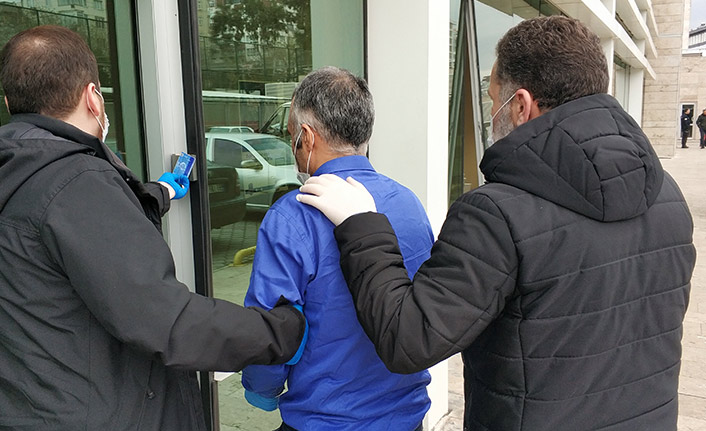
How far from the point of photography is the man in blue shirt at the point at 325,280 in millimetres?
1733

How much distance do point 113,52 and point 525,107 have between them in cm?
163

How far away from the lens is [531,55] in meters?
1.58

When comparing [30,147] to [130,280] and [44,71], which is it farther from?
[130,280]

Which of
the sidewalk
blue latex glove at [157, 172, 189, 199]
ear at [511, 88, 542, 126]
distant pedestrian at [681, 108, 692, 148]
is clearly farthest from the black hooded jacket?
distant pedestrian at [681, 108, 692, 148]

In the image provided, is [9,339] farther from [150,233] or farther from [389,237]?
[389,237]

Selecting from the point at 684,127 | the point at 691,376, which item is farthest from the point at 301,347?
the point at 684,127

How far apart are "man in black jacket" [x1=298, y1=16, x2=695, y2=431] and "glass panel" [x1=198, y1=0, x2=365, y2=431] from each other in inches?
52.6

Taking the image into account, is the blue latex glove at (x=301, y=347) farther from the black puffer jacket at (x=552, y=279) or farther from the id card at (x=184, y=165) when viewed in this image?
the id card at (x=184, y=165)

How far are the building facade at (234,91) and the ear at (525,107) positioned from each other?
139 centimetres

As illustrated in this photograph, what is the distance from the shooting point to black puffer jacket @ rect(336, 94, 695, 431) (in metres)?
1.47

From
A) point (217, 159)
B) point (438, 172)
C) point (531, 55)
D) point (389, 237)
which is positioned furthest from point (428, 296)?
point (438, 172)

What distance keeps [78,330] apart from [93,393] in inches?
6.7

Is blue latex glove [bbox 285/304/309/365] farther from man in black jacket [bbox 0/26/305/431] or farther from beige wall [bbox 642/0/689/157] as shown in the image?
beige wall [bbox 642/0/689/157]

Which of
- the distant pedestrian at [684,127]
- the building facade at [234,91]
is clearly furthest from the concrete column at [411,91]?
the distant pedestrian at [684,127]
